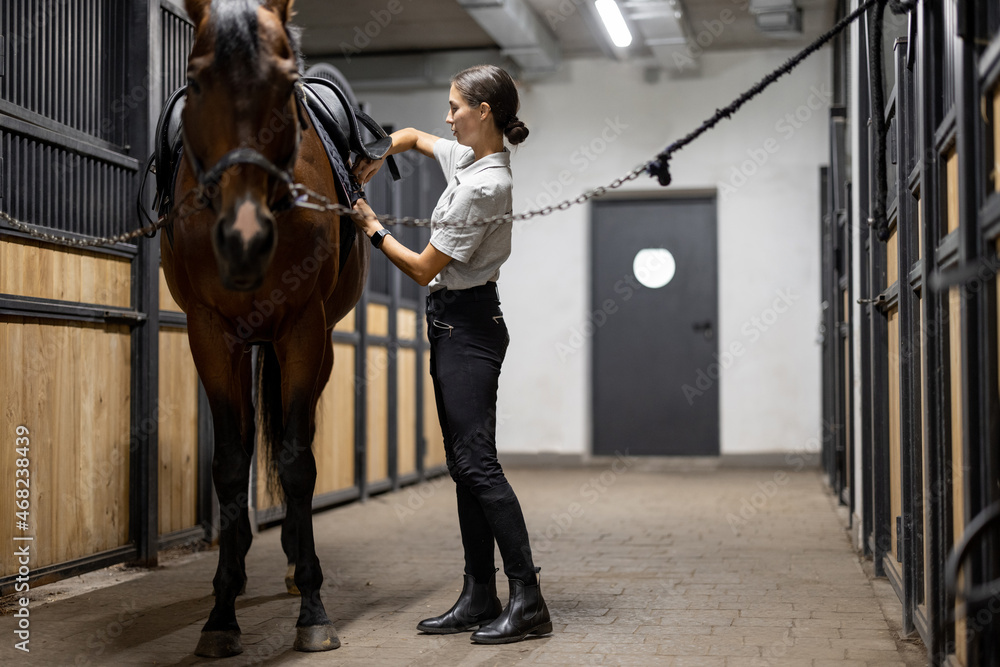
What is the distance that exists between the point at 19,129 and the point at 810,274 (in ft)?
20.5

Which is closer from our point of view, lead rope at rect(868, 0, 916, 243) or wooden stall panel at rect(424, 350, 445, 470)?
lead rope at rect(868, 0, 916, 243)

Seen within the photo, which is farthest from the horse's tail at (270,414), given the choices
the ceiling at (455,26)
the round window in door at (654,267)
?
the round window in door at (654,267)

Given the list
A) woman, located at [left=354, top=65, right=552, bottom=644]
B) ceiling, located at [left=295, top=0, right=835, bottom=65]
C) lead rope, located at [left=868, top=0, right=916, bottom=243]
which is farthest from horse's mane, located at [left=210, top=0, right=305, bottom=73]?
ceiling, located at [left=295, top=0, right=835, bottom=65]

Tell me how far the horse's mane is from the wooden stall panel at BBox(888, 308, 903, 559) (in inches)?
80.1

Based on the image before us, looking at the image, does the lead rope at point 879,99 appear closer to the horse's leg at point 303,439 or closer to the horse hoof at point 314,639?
the horse's leg at point 303,439

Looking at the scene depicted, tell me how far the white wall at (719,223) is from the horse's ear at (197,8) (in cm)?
619

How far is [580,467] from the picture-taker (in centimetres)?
806

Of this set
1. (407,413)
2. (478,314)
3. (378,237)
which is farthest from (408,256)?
(407,413)

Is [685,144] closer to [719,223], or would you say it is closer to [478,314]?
[478,314]

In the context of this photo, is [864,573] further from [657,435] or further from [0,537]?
[657,435]

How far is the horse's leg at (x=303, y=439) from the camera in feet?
7.96

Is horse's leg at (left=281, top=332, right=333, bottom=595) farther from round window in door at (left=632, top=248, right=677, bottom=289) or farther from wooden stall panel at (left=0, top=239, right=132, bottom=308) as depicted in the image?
round window in door at (left=632, top=248, right=677, bottom=289)

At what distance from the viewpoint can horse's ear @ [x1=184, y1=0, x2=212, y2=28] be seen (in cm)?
201

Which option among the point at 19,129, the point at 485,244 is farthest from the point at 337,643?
the point at 19,129
